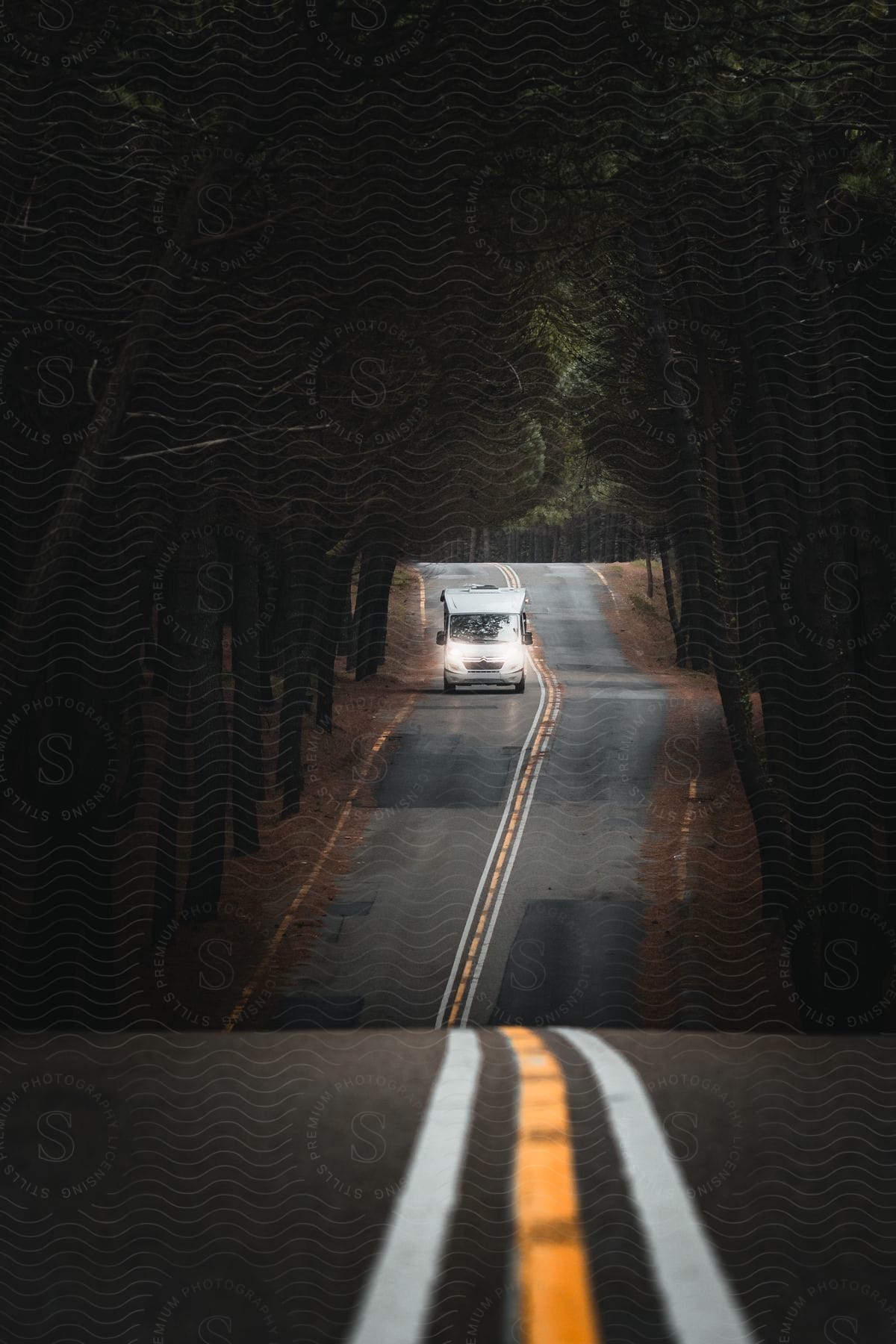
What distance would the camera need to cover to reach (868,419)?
1474cm

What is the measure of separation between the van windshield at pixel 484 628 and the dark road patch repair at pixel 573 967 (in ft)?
42.4

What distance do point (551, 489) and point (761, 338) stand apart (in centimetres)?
1368

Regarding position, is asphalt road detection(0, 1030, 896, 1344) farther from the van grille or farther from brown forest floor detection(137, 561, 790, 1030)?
the van grille

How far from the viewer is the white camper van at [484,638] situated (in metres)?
30.9

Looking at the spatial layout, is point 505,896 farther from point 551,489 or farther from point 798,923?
point 551,489

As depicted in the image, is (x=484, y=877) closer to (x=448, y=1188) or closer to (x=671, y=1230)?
(x=448, y=1188)

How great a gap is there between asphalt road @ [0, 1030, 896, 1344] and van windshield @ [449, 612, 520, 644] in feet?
72.8

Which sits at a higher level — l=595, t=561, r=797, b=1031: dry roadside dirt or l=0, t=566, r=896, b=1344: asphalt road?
l=0, t=566, r=896, b=1344: asphalt road

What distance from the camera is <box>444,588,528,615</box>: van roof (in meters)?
32.6

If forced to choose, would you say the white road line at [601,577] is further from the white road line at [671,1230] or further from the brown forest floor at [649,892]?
the white road line at [671,1230]

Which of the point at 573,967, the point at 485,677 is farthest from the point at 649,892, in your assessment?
the point at 485,677

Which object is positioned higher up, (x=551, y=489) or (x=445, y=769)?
(x=551, y=489)

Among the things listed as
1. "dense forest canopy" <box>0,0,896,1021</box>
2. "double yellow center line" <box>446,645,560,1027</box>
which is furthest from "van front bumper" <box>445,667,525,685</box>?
"dense forest canopy" <box>0,0,896,1021</box>

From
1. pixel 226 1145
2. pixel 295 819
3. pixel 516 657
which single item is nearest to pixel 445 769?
pixel 295 819
